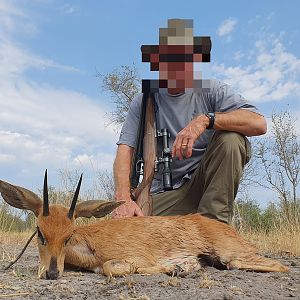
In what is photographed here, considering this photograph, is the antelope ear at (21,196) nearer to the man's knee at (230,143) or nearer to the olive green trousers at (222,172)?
the olive green trousers at (222,172)

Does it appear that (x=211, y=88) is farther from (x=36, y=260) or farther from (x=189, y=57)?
(x=36, y=260)

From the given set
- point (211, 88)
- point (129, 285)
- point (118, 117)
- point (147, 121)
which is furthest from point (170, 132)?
point (118, 117)

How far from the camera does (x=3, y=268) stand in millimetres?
4887

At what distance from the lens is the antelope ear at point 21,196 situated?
4.64 m

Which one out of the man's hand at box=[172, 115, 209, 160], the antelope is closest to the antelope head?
the antelope

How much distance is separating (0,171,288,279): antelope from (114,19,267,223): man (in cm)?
54

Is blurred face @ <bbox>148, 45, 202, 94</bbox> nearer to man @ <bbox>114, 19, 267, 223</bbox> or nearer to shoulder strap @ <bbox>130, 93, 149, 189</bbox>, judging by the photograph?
man @ <bbox>114, 19, 267, 223</bbox>

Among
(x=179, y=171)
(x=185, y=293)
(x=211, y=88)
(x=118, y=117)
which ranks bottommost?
(x=185, y=293)

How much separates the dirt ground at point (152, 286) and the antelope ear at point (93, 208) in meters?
0.55

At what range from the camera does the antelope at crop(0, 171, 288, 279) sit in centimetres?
432

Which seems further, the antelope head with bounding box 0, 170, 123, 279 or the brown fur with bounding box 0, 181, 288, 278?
the brown fur with bounding box 0, 181, 288, 278

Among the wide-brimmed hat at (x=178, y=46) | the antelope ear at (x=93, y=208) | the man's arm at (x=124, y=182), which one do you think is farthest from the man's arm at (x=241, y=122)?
the antelope ear at (x=93, y=208)

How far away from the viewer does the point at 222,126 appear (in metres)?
5.48

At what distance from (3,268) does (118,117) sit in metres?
18.1
